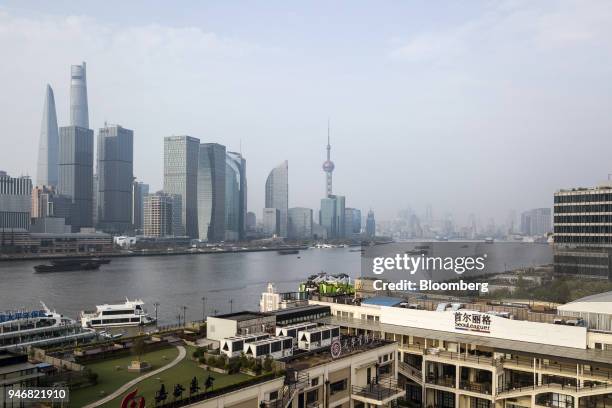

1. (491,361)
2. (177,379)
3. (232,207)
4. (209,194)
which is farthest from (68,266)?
(232,207)

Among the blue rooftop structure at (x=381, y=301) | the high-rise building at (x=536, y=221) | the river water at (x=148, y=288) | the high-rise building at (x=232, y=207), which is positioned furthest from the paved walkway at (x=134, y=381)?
Answer: the high-rise building at (x=232, y=207)

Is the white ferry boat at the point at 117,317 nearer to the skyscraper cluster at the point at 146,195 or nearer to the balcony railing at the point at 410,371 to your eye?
the balcony railing at the point at 410,371

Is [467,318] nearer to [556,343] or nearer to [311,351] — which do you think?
[556,343]

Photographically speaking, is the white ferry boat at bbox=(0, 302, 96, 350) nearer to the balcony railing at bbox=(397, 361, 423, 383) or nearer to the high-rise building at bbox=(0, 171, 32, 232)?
the balcony railing at bbox=(397, 361, 423, 383)

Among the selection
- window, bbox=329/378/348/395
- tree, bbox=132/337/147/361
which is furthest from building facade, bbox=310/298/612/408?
tree, bbox=132/337/147/361

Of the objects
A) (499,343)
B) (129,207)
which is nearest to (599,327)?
(499,343)

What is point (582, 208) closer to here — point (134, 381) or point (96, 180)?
point (134, 381)
